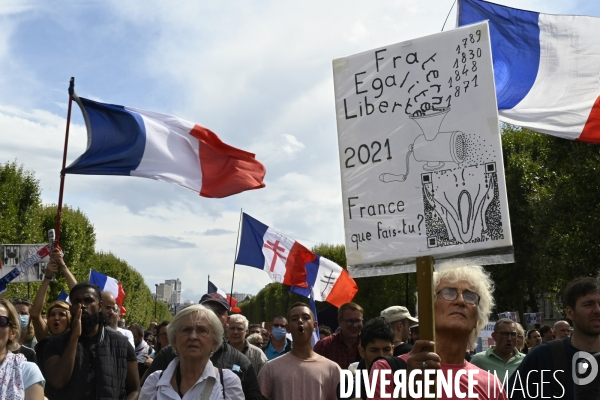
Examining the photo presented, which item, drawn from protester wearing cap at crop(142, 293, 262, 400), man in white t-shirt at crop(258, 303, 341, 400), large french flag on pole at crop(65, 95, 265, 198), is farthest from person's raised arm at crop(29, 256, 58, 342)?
man in white t-shirt at crop(258, 303, 341, 400)

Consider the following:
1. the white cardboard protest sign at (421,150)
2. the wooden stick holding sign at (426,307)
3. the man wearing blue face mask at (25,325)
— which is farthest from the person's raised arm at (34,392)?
the man wearing blue face mask at (25,325)

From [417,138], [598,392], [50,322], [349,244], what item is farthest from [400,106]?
[50,322]

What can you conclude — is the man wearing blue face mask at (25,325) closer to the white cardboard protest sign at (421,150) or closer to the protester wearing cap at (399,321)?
the protester wearing cap at (399,321)

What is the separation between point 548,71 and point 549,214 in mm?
19350

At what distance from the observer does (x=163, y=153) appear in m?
9.09

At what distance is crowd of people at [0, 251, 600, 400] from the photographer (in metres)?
3.48

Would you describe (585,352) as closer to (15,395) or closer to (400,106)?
(400,106)

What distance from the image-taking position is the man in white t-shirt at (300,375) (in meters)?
5.92

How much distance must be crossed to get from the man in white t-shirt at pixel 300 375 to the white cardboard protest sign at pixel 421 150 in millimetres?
2512

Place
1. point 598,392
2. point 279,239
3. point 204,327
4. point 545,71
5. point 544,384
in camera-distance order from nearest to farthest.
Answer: point 598,392
point 544,384
point 204,327
point 545,71
point 279,239

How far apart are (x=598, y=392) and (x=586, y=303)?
1.59 meters

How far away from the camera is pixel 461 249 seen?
3.39 meters

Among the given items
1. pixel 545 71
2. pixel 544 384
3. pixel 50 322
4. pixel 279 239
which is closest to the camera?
pixel 544 384

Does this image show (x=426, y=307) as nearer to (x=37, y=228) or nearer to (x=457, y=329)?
(x=457, y=329)
